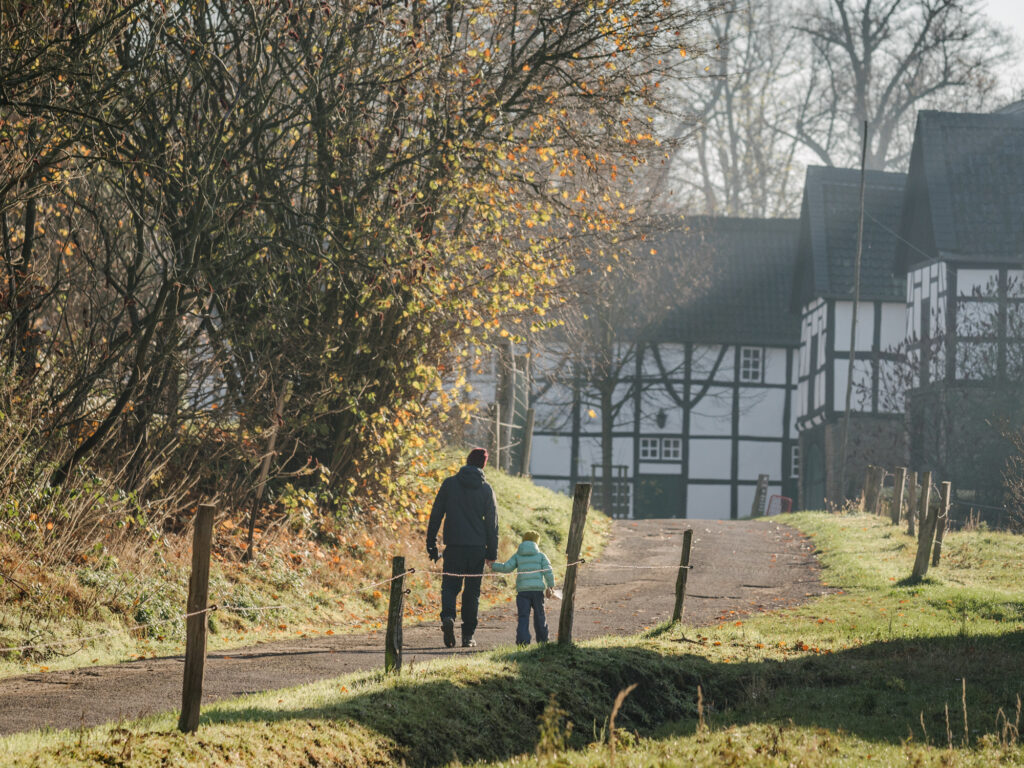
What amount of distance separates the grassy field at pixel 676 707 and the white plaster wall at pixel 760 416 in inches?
1072

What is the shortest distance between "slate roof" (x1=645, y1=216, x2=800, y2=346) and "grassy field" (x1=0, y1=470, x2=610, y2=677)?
24.2 m

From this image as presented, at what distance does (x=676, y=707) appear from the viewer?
35.2ft

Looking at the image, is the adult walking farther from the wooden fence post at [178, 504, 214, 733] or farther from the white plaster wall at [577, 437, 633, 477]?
the white plaster wall at [577, 437, 633, 477]

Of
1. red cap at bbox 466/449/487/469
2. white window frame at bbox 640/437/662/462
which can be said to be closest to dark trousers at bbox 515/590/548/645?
red cap at bbox 466/449/487/469

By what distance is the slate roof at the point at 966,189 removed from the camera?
110ft

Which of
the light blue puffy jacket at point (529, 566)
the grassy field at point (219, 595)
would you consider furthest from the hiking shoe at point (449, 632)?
the grassy field at point (219, 595)

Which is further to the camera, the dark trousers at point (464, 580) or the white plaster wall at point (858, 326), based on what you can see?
the white plaster wall at point (858, 326)

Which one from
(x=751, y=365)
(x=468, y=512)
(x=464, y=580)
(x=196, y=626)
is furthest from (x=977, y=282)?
(x=196, y=626)

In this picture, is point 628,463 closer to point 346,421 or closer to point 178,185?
point 346,421

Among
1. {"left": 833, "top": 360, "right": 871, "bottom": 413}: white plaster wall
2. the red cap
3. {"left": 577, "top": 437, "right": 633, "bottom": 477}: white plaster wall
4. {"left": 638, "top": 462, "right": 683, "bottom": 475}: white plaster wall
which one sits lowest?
{"left": 638, "top": 462, "right": 683, "bottom": 475}: white plaster wall

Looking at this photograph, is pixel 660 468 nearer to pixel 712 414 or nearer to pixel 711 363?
pixel 712 414

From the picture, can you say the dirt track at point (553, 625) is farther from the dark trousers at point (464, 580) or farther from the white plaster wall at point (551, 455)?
the white plaster wall at point (551, 455)

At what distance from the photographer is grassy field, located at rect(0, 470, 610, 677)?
11312mm

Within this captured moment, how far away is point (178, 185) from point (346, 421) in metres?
4.10
